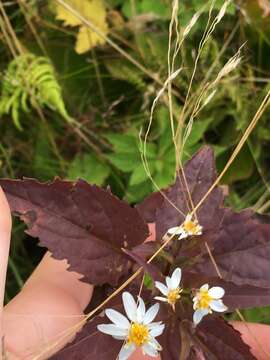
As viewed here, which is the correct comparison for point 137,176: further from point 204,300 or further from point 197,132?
point 204,300

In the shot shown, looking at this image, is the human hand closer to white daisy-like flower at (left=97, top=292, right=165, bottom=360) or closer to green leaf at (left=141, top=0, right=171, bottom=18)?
white daisy-like flower at (left=97, top=292, right=165, bottom=360)

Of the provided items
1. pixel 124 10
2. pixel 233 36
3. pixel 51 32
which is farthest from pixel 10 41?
pixel 233 36

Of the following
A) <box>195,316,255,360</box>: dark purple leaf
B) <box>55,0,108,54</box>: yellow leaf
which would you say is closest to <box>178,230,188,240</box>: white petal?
<box>195,316,255,360</box>: dark purple leaf

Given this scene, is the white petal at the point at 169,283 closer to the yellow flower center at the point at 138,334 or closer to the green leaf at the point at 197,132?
the yellow flower center at the point at 138,334

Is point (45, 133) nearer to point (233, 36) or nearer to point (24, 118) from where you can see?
point (24, 118)

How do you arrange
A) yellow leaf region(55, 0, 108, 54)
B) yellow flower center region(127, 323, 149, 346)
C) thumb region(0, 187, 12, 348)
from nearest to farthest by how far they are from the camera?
thumb region(0, 187, 12, 348), yellow flower center region(127, 323, 149, 346), yellow leaf region(55, 0, 108, 54)

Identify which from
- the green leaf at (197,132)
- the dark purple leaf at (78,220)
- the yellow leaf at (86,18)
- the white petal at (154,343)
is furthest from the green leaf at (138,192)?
the white petal at (154,343)
